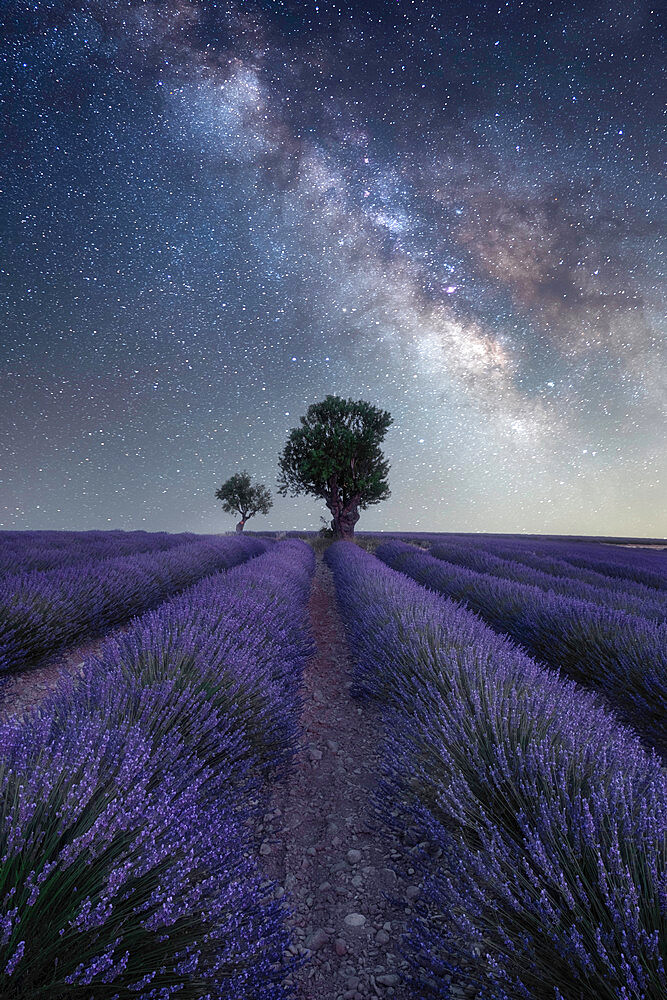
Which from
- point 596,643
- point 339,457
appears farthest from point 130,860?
point 339,457

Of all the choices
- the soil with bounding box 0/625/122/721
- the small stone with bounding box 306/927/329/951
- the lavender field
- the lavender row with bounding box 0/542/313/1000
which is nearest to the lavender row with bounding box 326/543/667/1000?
the lavender field

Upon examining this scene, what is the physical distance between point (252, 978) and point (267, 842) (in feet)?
2.88

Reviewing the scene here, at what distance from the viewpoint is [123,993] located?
822 millimetres

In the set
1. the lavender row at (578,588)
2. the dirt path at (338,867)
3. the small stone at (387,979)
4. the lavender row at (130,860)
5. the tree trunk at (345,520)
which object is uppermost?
the tree trunk at (345,520)

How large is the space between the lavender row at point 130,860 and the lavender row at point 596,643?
238cm

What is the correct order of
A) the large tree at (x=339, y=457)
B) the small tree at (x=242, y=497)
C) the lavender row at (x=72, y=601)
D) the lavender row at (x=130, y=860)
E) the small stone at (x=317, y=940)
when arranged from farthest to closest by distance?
the small tree at (x=242, y=497)
the large tree at (x=339, y=457)
the lavender row at (x=72, y=601)
the small stone at (x=317, y=940)
the lavender row at (x=130, y=860)

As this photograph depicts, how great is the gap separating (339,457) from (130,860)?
18568 millimetres

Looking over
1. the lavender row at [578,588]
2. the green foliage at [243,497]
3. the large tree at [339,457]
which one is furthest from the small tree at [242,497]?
the lavender row at [578,588]

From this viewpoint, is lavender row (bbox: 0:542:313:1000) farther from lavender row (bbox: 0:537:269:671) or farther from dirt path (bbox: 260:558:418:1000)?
lavender row (bbox: 0:537:269:671)

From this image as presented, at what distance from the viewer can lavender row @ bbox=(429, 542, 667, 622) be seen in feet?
14.1

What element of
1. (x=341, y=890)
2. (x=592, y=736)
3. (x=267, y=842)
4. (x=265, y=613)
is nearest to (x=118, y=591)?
(x=265, y=613)

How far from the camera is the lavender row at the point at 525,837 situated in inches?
34.7

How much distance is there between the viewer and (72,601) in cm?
431

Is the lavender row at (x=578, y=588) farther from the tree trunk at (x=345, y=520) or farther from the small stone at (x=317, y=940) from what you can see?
the tree trunk at (x=345, y=520)
